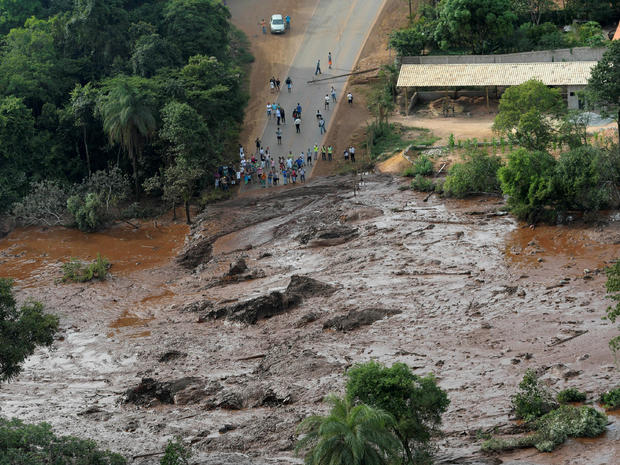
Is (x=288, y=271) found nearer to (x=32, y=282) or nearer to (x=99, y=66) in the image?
(x=32, y=282)

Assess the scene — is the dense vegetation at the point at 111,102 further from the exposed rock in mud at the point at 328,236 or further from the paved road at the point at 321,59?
the exposed rock in mud at the point at 328,236

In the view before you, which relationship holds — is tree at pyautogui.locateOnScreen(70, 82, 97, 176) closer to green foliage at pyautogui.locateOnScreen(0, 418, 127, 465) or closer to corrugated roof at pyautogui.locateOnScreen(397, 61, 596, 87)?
corrugated roof at pyautogui.locateOnScreen(397, 61, 596, 87)

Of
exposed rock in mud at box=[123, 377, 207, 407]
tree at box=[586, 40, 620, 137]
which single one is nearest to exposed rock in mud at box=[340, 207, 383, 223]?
tree at box=[586, 40, 620, 137]

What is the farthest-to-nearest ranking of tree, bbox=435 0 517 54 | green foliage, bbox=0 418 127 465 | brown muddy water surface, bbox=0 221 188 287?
1. tree, bbox=435 0 517 54
2. brown muddy water surface, bbox=0 221 188 287
3. green foliage, bbox=0 418 127 465

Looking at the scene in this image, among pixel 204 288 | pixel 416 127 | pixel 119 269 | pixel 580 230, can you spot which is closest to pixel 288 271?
pixel 204 288

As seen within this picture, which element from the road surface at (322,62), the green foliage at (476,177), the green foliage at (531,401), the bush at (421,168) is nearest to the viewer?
the green foliage at (531,401)

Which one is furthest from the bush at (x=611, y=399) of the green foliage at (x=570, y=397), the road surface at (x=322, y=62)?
the road surface at (x=322, y=62)

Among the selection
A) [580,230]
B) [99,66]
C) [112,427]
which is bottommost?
[112,427]
